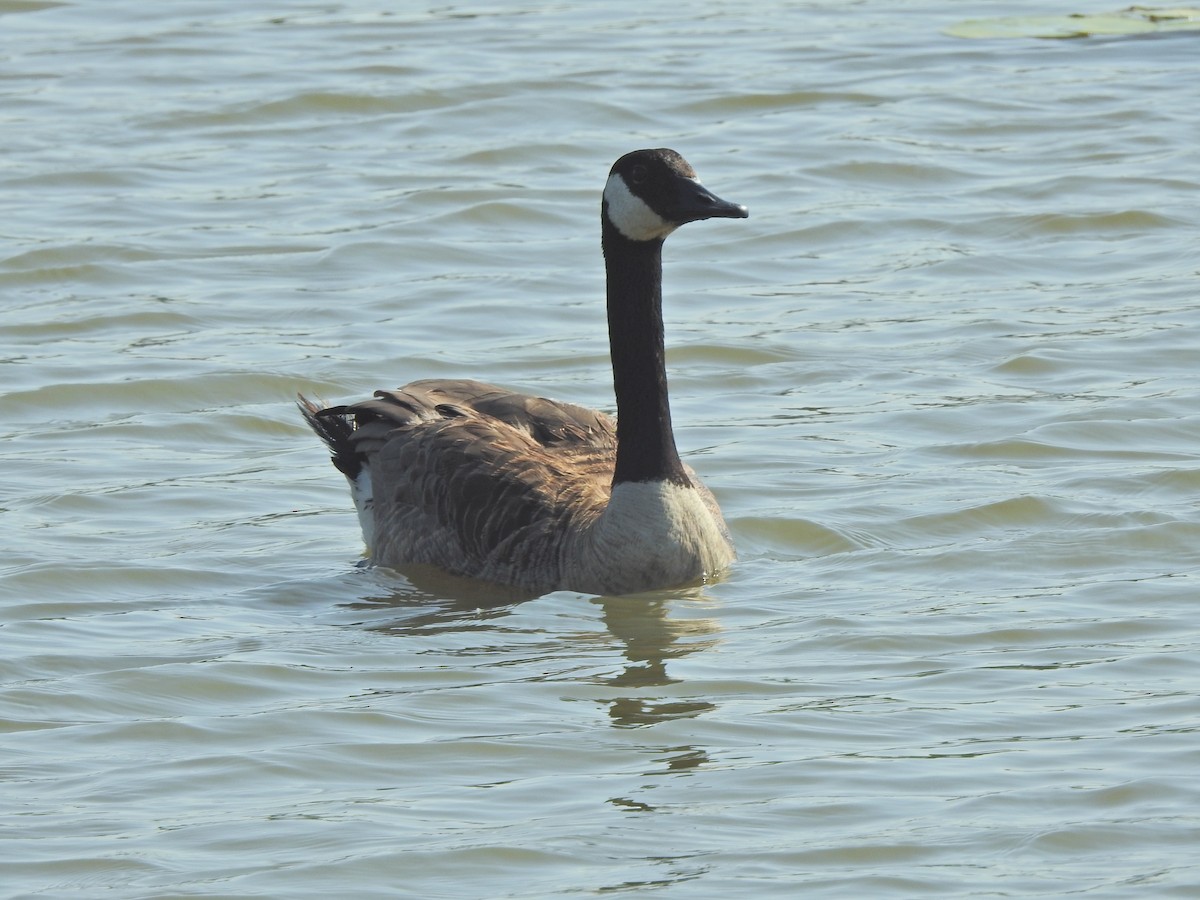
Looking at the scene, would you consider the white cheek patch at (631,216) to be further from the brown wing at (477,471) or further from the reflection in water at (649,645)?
the reflection in water at (649,645)

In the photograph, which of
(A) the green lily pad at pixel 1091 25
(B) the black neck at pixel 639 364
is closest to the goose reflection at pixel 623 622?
(B) the black neck at pixel 639 364

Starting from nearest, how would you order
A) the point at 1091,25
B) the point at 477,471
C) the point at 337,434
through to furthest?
the point at 477,471 → the point at 337,434 → the point at 1091,25

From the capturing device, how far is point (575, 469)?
1083cm

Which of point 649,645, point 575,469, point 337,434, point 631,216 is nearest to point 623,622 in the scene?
point 649,645

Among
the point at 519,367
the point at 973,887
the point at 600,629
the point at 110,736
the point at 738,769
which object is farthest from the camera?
the point at 519,367

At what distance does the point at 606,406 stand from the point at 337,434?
205 centimetres

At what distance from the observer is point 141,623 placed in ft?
32.2

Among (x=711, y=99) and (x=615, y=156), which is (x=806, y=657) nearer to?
(x=615, y=156)

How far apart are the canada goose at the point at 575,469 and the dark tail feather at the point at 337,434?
85 millimetres

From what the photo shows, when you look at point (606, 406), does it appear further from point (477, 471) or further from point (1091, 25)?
point (1091, 25)

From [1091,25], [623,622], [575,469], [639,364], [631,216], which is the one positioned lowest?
[623,622]

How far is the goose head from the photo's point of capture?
984cm

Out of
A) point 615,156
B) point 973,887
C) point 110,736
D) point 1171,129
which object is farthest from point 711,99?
point 973,887

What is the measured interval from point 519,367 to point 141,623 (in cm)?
427
